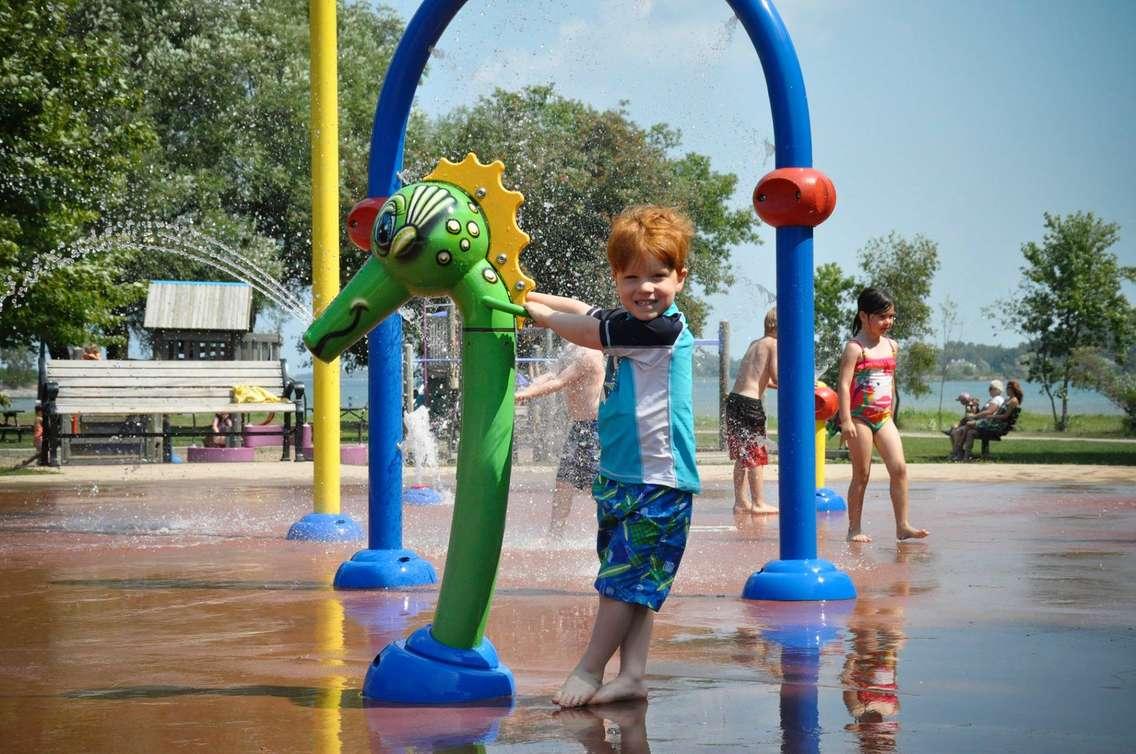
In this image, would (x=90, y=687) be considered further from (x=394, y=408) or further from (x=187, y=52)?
(x=187, y=52)

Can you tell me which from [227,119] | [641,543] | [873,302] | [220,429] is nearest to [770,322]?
[873,302]

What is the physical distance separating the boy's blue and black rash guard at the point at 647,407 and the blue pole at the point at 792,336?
2003 mm

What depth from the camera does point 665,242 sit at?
4281mm

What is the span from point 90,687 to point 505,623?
179 centimetres

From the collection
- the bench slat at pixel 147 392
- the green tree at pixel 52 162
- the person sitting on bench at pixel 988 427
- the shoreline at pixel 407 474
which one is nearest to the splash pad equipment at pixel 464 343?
the shoreline at pixel 407 474

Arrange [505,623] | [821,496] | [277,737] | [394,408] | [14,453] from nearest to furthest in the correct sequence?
[277,737], [505,623], [394,408], [821,496], [14,453]

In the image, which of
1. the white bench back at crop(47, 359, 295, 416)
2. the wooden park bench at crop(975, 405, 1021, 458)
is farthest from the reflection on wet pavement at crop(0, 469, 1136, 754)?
the wooden park bench at crop(975, 405, 1021, 458)

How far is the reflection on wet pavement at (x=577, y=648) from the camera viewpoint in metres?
3.70

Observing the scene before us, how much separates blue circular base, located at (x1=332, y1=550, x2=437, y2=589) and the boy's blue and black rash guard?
264 cm

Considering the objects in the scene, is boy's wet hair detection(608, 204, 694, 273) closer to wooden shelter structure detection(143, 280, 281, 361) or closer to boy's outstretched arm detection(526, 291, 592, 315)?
boy's outstretched arm detection(526, 291, 592, 315)

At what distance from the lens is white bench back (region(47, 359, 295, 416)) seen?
1858 cm

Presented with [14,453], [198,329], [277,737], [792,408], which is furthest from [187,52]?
[277,737]

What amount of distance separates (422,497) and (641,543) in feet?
29.0

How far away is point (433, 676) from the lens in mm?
4152
